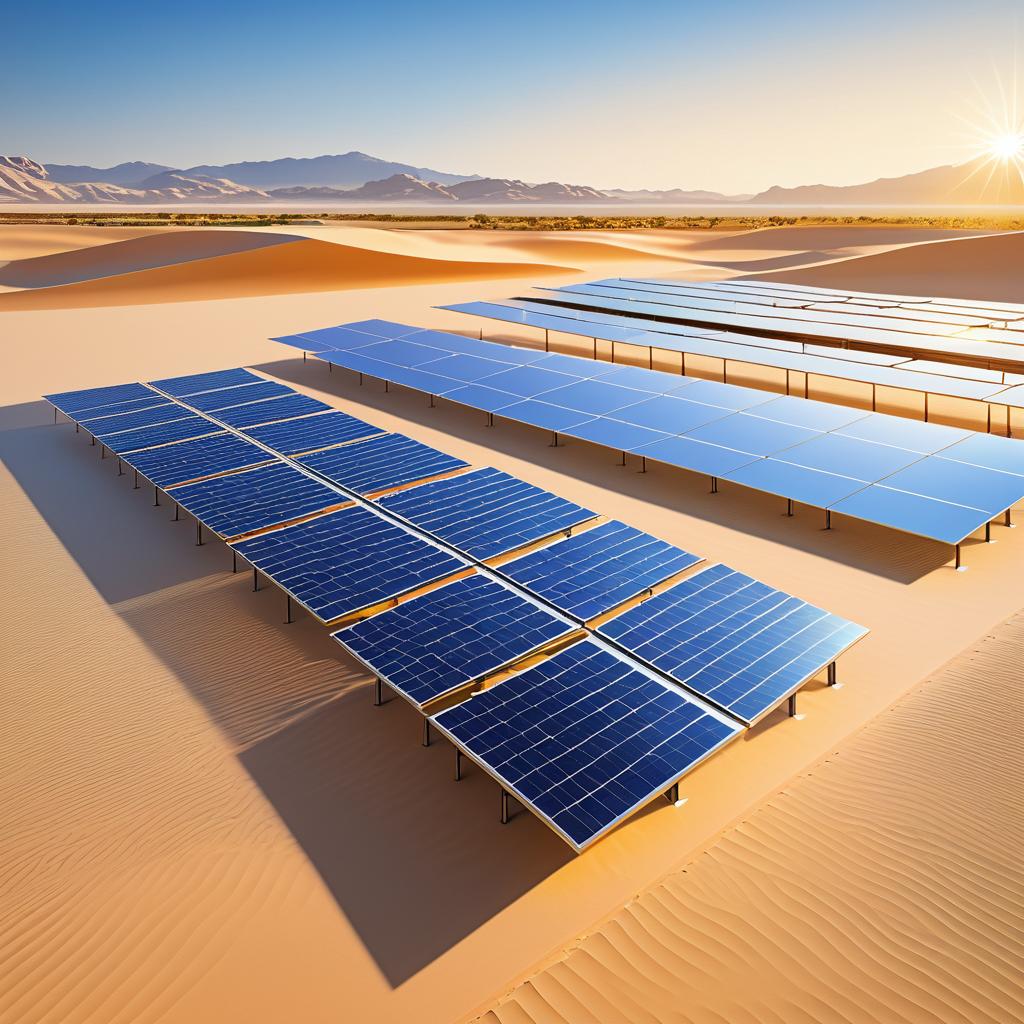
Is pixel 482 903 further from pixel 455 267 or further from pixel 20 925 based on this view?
pixel 455 267

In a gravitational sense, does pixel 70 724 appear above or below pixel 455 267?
below

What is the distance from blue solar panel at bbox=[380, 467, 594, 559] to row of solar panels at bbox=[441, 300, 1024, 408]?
1038 centimetres

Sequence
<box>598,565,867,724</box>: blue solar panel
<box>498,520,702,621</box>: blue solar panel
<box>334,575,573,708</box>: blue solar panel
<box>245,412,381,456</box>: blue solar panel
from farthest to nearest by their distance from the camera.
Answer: <box>245,412,381,456</box>: blue solar panel
<box>498,520,702,621</box>: blue solar panel
<box>334,575,573,708</box>: blue solar panel
<box>598,565,867,724</box>: blue solar panel

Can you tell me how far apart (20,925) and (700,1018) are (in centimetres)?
568

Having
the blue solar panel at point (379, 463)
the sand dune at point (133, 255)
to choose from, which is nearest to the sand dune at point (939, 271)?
the sand dune at point (133, 255)

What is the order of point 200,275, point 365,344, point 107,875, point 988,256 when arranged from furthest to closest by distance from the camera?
1. point 200,275
2. point 988,256
3. point 365,344
4. point 107,875

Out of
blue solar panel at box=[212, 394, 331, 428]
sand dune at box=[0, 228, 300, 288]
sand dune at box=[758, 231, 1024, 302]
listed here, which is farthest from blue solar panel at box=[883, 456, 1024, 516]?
sand dune at box=[0, 228, 300, 288]

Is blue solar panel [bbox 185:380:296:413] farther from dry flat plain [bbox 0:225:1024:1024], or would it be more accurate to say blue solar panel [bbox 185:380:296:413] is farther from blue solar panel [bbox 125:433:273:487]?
dry flat plain [bbox 0:225:1024:1024]

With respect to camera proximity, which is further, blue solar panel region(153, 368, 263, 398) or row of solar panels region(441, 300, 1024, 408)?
blue solar panel region(153, 368, 263, 398)

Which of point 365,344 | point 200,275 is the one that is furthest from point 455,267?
point 365,344

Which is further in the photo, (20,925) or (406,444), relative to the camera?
(406,444)

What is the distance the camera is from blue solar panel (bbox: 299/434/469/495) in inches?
632

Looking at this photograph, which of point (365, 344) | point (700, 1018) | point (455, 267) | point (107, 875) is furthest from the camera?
point (455, 267)

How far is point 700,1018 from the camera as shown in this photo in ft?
20.2
